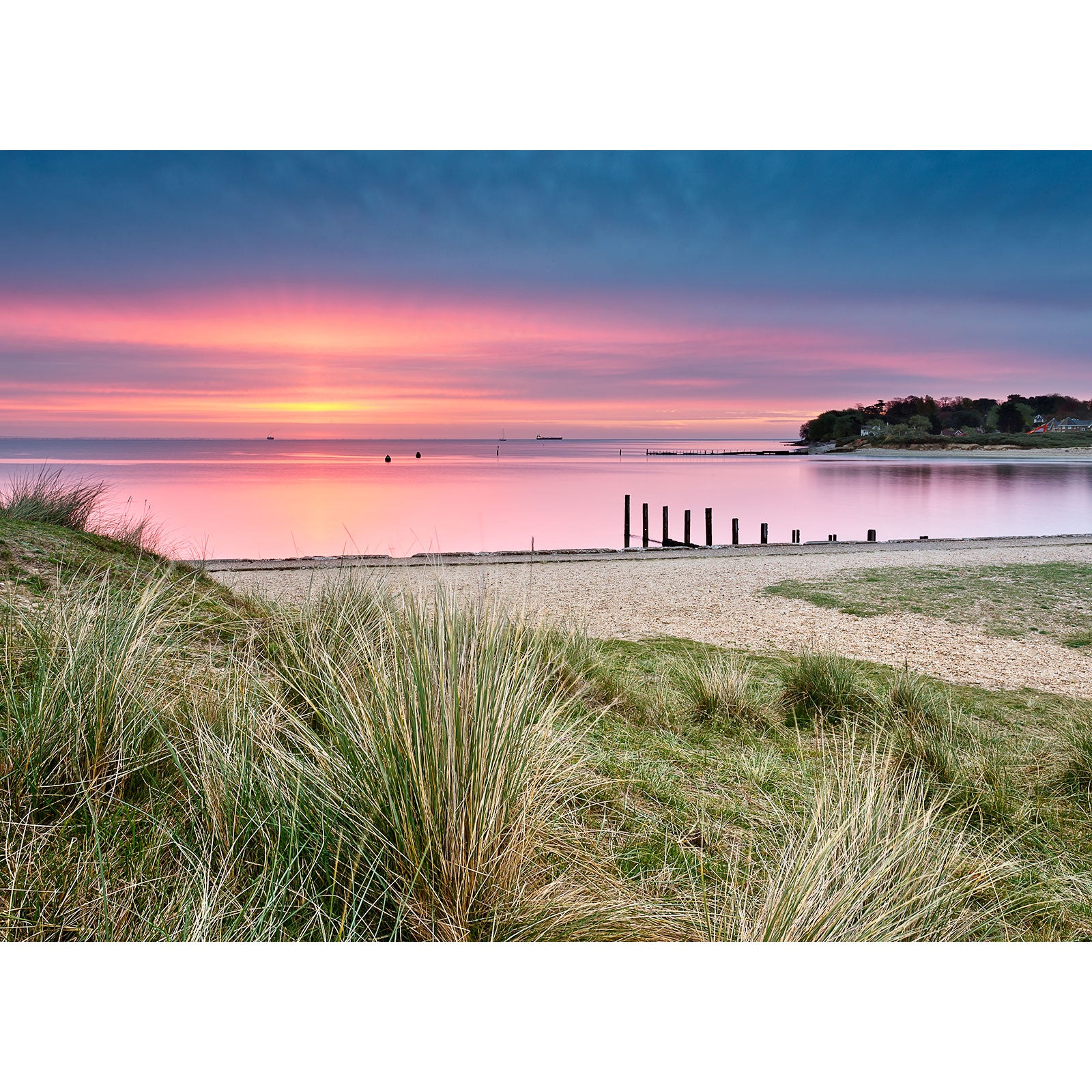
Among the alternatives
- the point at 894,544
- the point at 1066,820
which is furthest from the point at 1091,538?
the point at 1066,820

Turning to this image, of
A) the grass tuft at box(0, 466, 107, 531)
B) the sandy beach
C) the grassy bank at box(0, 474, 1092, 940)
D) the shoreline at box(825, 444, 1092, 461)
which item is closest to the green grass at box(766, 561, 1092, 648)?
the sandy beach

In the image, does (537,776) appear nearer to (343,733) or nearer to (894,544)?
(343,733)

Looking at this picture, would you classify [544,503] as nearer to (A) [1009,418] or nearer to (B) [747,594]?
(B) [747,594]

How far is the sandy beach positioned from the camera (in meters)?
6.24

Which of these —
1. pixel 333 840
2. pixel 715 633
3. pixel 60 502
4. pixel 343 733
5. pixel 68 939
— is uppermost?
pixel 60 502

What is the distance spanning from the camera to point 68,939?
5.42 ft

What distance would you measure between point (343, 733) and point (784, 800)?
71.7 inches

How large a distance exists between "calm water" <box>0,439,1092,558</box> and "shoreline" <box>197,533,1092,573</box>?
837mm

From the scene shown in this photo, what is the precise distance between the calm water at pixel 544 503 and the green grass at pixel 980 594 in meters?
6.44

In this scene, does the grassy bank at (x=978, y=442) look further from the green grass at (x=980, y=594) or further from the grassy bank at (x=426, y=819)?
the grassy bank at (x=426, y=819)

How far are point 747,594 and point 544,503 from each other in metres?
25.1

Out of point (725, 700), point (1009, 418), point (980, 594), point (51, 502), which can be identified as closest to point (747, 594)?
point (980, 594)

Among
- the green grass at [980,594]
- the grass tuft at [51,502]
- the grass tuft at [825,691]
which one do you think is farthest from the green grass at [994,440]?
the grass tuft at [51,502]

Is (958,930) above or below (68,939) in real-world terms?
below
